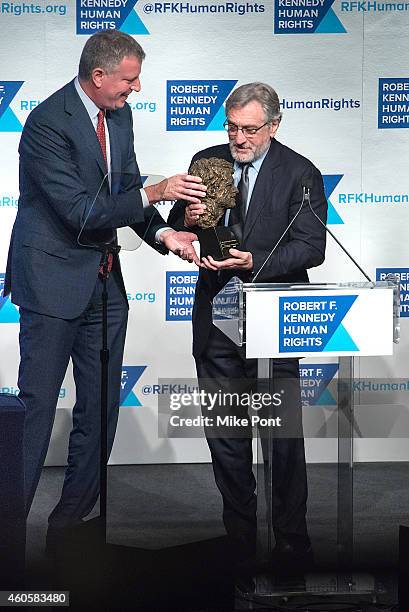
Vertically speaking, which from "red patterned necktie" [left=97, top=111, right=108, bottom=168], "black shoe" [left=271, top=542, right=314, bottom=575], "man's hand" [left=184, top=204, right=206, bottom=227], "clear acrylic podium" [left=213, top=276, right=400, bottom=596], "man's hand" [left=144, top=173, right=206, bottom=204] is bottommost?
"black shoe" [left=271, top=542, right=314, bottom=575]

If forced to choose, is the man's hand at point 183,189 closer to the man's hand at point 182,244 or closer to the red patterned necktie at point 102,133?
the man's hand at point 182,244

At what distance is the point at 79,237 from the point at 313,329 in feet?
2.95

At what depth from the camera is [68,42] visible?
5535 millimetres

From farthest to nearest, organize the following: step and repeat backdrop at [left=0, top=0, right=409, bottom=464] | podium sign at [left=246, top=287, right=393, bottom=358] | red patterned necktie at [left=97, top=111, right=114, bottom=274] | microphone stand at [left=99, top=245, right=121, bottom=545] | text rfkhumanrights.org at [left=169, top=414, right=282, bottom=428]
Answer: step and repeat backdrop at [left=0, top=0, right=409, bottom=464] → red patterned necktie at [left=97, top=111, right=114, bottom=274] → microphone stand at [left=99, top=245, right=121, bottom=545] → text rfkhumanrights.org at [left=169, top=414, right=282, bottom=428] → podium sign at [left=246, top=287, right=393, bottom=358]

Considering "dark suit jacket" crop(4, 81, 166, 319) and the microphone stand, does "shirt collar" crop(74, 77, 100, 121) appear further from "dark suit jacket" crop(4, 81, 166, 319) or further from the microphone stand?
the microphone stand

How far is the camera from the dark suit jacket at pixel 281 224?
11.6 ft

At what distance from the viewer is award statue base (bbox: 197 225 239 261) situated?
351 centimetres

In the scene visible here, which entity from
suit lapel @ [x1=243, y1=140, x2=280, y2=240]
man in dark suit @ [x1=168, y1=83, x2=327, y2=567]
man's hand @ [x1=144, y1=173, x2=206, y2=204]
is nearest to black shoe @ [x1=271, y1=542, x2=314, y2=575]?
man in dark suit @ [x1=168, y1=83, x2=327, y2=567]

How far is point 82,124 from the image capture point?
3.73 meters

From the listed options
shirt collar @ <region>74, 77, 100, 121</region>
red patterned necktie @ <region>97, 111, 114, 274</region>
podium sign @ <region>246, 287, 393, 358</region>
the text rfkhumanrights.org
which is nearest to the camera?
podium sign @ <region>246, 287, 393, 358</region>

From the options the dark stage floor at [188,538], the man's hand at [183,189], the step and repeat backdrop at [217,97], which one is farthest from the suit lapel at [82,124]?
the step and repeat backdrop at [217,97]

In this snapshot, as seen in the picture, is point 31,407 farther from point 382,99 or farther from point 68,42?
point 382,99

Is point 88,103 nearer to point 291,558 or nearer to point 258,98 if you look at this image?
point 258,98

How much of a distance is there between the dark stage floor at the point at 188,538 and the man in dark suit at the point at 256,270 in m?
0.06
